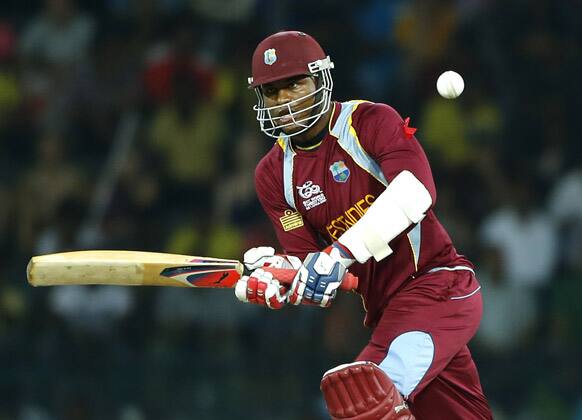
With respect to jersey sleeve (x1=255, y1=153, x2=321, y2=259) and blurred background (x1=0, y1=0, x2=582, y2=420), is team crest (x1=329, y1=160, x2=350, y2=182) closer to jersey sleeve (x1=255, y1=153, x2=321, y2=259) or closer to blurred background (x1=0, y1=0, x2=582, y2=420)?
jersey sleeve (x1=255, y1=153, x2=321, y2=259)

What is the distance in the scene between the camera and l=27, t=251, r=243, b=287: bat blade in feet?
12.9

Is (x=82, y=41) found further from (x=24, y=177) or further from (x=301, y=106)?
(x=301, y=106)

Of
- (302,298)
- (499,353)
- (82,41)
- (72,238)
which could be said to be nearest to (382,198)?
(302,298)

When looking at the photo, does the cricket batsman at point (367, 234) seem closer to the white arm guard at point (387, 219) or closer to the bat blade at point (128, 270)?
the white arm guard at point (387, 219)

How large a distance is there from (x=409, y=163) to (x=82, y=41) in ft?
13.4

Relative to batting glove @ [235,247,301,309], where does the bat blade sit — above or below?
above

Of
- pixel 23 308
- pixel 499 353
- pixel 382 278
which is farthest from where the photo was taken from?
pixel 23 308

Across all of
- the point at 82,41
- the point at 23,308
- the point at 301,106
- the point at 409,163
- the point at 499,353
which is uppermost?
the point at 82,41

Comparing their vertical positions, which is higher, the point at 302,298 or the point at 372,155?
the point at 372,155

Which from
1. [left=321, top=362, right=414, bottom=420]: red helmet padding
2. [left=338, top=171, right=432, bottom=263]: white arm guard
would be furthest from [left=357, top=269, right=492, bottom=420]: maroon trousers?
[left=338, top=171, right=432, bottom=263]: white arm guard

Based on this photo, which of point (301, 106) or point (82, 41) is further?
point (82, 41)

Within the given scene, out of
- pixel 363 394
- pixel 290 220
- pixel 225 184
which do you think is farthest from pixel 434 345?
pixel 225 184

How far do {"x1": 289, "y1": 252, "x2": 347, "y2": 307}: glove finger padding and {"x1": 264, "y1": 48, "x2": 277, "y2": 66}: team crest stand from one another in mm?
717

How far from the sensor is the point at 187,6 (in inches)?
289
